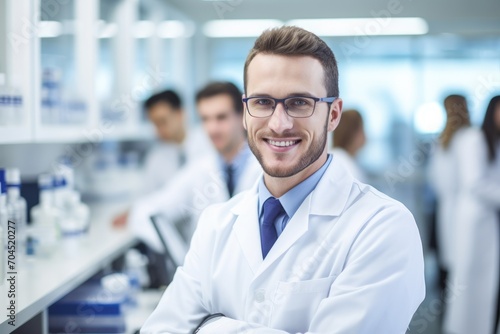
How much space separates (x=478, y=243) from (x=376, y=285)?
2245 millimetres

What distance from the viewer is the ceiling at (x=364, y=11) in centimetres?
467

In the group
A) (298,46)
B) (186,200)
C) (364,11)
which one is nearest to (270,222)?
(298,46)

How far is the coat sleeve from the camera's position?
44.1 inches

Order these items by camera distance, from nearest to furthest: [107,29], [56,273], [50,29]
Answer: [56,273] < [50,29] < [107,29]

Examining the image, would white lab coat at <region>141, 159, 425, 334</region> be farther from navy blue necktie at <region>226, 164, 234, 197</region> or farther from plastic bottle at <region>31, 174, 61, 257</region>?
navy blue necktie at <region>226, 164, 234, 197</region>

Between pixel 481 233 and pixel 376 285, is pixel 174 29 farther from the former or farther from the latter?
pixel 376 285

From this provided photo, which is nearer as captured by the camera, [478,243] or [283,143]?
[283,143]

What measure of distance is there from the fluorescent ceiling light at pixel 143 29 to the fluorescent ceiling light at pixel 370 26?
126cm

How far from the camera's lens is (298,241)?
1266mm

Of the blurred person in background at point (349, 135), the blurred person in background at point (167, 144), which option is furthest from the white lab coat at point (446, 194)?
the blurred person in background at point (167, 144)

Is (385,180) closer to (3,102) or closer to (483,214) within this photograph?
(483,214)

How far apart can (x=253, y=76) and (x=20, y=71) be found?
942 millimetres

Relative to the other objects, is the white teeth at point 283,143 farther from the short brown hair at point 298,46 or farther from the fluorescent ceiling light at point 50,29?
the fluorescent ceiling light at point 50,29

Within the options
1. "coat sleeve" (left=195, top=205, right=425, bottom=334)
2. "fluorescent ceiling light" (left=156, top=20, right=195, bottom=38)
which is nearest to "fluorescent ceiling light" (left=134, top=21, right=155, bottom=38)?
"fluorescent ceiling light" (left=156, top=20, right=195, bottom=38)
